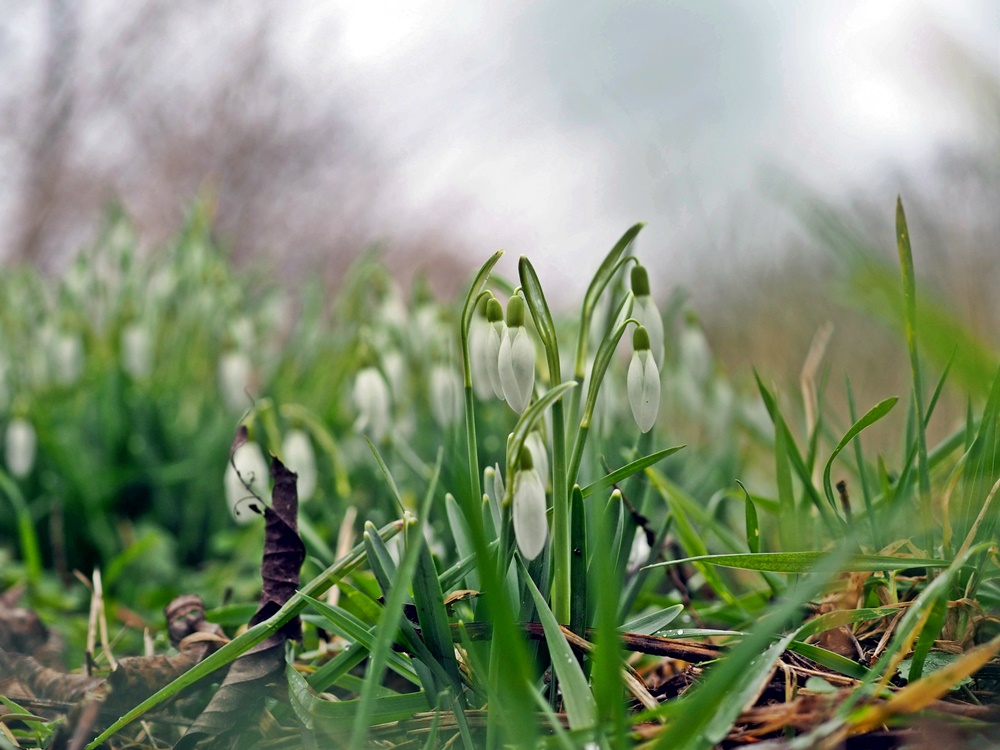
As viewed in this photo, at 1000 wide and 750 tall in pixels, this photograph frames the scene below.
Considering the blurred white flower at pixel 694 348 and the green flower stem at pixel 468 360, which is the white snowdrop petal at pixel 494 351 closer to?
the green flower stem at pixel 468 360

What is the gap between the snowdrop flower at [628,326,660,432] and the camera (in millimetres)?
822

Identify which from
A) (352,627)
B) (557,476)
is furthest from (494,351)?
(352,627)

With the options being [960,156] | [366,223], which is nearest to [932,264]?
[960,156]

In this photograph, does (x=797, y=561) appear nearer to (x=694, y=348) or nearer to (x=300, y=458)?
(x=694, y=348)

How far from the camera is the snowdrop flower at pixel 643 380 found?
822mm

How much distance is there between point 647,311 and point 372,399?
974 millimetres

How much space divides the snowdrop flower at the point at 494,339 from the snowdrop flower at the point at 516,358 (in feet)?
0.06

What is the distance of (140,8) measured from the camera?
869cm

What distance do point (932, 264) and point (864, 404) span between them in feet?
2.47

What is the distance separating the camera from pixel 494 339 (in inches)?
31.8

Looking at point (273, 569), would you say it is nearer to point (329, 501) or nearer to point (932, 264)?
point (329, 501)

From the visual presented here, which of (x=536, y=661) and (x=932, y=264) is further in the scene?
(x=932, y=264)

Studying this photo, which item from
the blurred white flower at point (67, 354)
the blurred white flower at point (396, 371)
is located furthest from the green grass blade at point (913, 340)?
the blurred white flower at point (67, 354)

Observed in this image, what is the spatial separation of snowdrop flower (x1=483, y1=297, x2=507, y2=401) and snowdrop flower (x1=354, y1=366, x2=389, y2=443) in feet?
3.11
